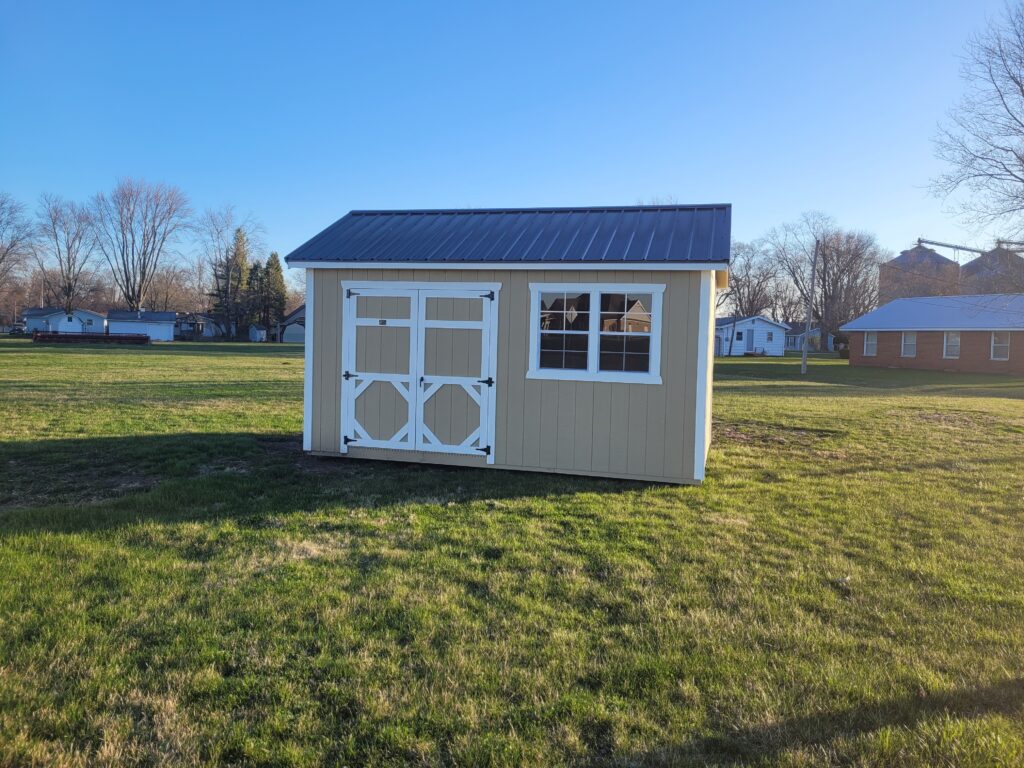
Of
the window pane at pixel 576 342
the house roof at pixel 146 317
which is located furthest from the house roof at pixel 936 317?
the house roof at pixel 146 317

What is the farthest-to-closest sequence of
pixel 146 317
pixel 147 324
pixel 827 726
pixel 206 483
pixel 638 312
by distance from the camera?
pixel 146 317 < pixel 147 324 < pixel 638 312 < pixel 206 483 < pixel 827 726

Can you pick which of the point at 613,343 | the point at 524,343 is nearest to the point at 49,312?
the point at 524,343

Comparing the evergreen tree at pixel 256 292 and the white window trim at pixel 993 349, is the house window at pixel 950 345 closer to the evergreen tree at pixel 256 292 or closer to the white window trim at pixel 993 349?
the white window trim at pixel 993 349

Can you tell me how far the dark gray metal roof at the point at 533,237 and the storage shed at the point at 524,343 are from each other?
30mm

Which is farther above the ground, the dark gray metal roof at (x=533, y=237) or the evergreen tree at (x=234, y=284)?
the evergreen tree at (x=234, y=284)

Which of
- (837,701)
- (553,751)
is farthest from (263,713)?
(837,701)

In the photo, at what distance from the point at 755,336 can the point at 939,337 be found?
28962 millimetres

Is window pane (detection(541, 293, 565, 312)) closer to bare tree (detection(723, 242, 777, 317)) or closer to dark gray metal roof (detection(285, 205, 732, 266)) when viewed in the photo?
dark gray metal roof (detection(285, 205, 732, 266))

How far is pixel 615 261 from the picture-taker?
716 cm

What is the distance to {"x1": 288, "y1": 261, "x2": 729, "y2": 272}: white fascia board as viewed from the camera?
6984mm

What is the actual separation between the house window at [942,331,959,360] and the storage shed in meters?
30.9

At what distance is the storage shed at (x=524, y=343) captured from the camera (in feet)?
23.8

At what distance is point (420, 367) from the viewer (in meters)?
7.95

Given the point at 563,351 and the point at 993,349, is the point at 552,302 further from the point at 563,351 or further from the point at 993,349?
the point at 993,349
